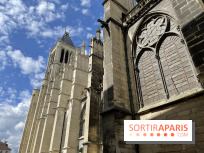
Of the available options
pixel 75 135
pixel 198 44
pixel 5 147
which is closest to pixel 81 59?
pixel 75 135

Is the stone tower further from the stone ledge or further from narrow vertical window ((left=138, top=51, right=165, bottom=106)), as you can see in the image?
the stone ledge

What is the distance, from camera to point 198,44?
3.46 metres

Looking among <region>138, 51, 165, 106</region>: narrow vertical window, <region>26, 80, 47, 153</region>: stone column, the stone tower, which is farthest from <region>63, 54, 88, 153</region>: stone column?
<region>26, 80, 47, 153</region>: stone column

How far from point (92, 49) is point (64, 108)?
757 cm

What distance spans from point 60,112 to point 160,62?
12856 millimetres

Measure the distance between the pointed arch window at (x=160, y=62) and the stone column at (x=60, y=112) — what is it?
11.6 meters

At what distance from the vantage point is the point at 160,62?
528cm

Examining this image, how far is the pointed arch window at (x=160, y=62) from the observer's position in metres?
4.54

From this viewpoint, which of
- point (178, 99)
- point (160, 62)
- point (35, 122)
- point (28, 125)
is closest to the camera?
point (178, 99)

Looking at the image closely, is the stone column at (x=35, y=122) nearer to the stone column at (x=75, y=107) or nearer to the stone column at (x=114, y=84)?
the stone column at (x=75, y=107)

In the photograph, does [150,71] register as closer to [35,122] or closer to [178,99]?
[178,99]

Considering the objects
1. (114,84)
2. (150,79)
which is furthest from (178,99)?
(114,84)

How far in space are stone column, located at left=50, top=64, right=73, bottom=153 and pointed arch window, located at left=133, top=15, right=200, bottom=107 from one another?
1157 cm

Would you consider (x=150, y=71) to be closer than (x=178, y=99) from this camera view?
No
